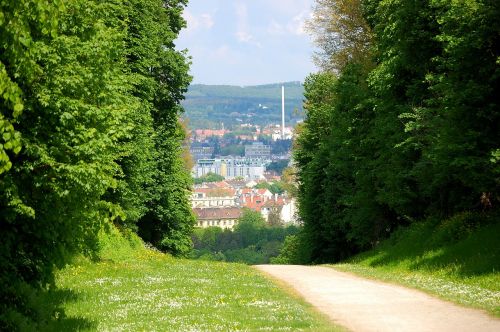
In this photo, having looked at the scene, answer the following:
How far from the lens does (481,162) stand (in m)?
26.6

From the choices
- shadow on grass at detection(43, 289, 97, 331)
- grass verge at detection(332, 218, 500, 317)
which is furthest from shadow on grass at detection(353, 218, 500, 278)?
shadow on grass at detection(43, 289, 97, 331)

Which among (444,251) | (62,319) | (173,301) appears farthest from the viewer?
(444,251)

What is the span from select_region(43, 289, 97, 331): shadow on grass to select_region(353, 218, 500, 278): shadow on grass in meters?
12.1

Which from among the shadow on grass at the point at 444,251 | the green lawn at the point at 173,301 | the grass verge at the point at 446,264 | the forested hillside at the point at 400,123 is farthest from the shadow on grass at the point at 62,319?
the forested hillside at the point at 400,123

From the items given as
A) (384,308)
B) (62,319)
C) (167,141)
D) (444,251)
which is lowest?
(62,319)

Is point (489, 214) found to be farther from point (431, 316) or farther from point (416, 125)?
point (431, 316)

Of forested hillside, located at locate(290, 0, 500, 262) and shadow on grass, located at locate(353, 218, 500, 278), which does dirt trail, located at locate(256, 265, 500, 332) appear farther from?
forested hillside, located at locate(290, 0, 500, 262)

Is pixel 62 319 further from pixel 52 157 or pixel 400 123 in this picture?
pixel 400 123

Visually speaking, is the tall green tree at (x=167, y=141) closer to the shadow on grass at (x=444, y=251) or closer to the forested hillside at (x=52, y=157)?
the shadow on grass at (x=444, y=251)

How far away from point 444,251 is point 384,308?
35.9 ft

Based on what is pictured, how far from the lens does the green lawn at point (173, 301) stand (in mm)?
17469

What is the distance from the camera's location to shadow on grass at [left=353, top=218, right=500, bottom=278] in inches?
1005

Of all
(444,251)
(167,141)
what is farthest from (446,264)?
(167,141)

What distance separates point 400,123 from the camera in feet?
127
